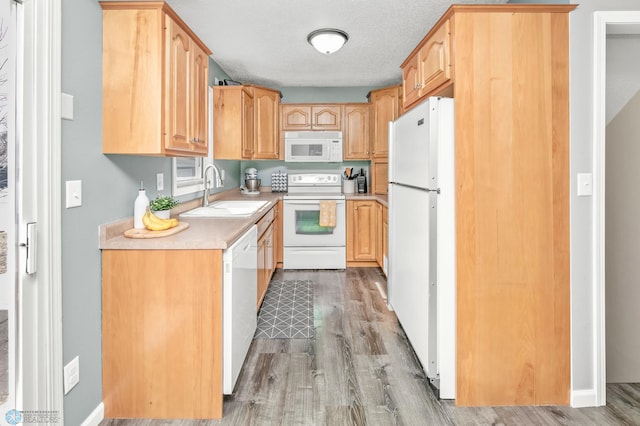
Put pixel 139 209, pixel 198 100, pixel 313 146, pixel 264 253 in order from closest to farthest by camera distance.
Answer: pixel 139 209
pixel 198 100
pixel 264 253
pixel 313 146

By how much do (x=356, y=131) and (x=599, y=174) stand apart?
11.3 ft

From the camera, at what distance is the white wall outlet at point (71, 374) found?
162 cm

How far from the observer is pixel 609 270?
2.25 metres

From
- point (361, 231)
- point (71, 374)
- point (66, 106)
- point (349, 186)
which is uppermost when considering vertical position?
point (66, 106)

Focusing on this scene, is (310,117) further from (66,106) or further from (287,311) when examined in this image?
(66,106)

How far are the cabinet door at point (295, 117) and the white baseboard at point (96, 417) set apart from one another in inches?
155

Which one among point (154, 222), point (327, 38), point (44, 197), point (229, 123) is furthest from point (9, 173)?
point (229, 123)

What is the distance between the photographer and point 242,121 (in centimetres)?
424

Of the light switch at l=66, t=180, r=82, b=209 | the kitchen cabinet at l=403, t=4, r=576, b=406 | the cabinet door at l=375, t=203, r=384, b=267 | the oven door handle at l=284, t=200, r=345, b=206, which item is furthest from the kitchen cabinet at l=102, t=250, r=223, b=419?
the cabinet door at l=375, t=203, r=384, b=267

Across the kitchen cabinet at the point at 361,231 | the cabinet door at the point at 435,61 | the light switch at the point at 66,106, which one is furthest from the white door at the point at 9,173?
the kitchen cabinet at the point at 361,231

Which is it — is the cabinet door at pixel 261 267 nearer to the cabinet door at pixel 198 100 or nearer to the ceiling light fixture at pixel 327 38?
the cabinet door at pixel 198 100

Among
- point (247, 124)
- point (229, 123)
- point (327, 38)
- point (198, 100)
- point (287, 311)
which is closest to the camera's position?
point (198, 100)

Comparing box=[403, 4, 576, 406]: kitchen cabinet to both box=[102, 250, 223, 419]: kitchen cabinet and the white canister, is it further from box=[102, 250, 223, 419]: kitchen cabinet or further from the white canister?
the white canister

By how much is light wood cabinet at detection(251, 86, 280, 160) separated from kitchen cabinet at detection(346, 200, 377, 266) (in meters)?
1.23
